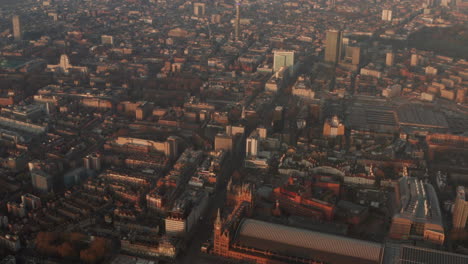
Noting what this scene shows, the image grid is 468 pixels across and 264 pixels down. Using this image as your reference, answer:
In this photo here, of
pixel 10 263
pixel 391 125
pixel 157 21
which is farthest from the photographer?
pixel 157 21

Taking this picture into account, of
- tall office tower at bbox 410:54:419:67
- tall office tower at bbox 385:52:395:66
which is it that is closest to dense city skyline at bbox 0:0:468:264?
tall office tower at bbox 385:52:395:66

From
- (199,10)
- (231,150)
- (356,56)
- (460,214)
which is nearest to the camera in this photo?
(460,214)

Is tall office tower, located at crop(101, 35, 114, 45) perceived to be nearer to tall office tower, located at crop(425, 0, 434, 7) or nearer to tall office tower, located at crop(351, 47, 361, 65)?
tall office tower, located at crop(351, 47, 361, 65)

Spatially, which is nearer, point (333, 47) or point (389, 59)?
point (389, 59)

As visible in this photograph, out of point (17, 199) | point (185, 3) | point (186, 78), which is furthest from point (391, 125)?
point (185, 3)

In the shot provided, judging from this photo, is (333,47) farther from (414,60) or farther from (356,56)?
(414,60)

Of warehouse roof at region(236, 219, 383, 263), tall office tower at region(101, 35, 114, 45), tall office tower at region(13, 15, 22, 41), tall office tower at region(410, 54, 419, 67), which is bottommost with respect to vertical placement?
warehouse roof at region(236, 219, 383, 263)

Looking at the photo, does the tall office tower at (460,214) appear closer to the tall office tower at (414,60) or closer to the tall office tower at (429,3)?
the tall office tower at (414,60)

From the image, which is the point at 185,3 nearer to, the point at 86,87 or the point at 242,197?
the point at 86,87

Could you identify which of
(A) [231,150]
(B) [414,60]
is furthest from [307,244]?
(B) [414,60]
